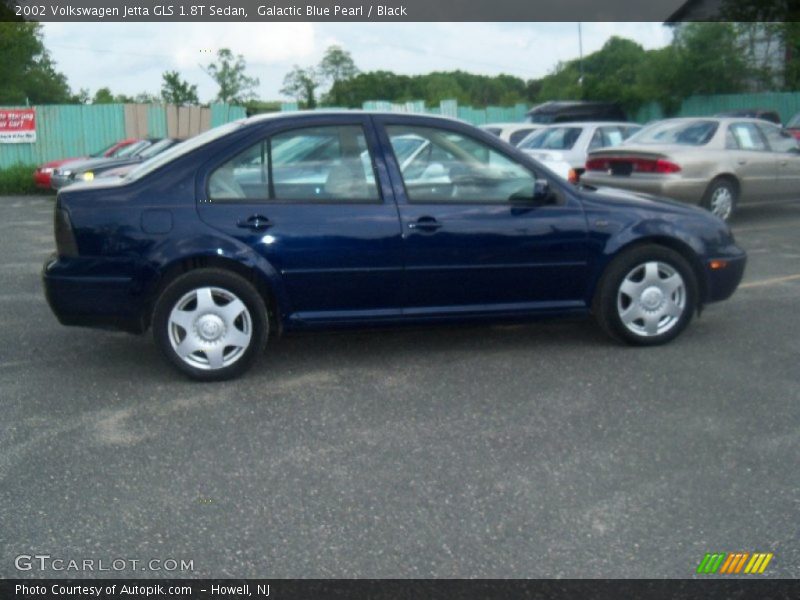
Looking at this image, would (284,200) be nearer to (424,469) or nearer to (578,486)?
(424,469)

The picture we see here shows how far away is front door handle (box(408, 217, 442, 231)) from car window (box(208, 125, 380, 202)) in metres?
0.29

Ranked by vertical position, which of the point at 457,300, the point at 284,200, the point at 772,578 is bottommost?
the point at 772,578

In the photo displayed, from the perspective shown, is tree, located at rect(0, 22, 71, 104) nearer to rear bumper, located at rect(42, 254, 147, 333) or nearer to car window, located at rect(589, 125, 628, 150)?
car window, located at rect(589, 125, 628, 150)

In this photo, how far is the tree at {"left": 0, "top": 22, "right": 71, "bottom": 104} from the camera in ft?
101

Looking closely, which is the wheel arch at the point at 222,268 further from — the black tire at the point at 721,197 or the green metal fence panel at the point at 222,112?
the green metal fence panel at the point at 222,112

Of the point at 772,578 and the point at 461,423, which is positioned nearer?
the point at 772,578

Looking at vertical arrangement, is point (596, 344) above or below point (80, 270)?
below

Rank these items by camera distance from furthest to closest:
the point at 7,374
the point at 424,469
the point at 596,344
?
the point at 596,344
the point at 7,374
the point at 424,469

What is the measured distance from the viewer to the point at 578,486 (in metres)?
4.28

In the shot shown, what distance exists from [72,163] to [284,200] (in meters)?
15.5

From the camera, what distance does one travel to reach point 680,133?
13.0 metres

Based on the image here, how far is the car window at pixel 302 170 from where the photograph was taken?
5.87 metres

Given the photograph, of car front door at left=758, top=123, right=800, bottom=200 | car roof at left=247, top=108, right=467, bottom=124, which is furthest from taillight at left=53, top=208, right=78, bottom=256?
car front door at left=758, top=123, right=800, bottom=200

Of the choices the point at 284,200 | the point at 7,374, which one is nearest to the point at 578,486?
the point at 284,200
